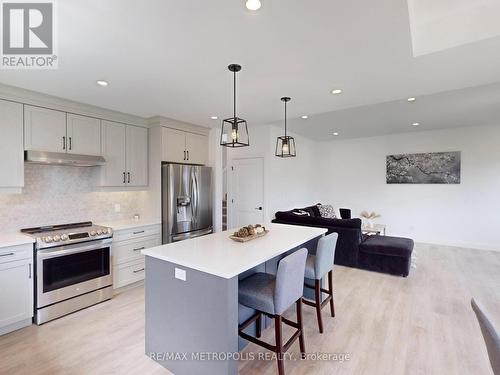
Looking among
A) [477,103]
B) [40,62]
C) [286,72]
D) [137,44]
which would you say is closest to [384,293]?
[286,72]

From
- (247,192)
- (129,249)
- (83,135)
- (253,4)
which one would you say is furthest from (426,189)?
(83,135)

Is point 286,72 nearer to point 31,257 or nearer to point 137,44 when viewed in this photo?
point 137,44

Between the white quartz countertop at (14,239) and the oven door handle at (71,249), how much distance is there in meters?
0.16

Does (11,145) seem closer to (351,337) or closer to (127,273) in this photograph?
(127,273)

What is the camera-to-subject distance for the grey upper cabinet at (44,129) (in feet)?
9.29

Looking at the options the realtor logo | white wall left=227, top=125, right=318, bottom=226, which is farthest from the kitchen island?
white wall left=227, top=125, right=318, bottom=226

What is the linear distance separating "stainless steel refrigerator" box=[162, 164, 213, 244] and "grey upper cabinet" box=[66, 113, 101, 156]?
95 cm

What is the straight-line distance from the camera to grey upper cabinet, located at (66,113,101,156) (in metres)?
3.17

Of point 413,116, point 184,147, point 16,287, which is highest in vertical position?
point 413,116

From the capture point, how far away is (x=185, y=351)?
1.88 meters

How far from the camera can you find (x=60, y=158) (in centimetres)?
299

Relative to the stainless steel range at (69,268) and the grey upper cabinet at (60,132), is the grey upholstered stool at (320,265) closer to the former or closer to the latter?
the stainless steel range at (69,268)

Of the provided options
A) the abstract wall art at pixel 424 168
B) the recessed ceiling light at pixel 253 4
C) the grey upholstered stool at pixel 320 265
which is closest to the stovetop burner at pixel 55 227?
the grey upholstered stool at pixel 320 265

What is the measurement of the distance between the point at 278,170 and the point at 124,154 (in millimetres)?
2991
